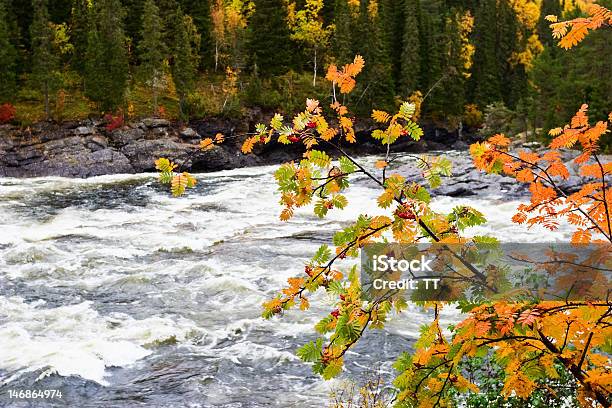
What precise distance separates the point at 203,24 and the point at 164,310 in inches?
1917

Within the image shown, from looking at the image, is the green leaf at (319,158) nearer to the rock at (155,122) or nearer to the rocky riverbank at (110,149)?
the rocky riverbank at (110,149)

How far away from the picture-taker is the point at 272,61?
179ft

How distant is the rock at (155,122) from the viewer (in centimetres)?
4016

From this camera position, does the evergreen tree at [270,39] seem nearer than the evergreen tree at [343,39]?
No

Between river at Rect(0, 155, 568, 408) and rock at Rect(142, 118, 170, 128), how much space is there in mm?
19159

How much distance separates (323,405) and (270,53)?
4954 cm

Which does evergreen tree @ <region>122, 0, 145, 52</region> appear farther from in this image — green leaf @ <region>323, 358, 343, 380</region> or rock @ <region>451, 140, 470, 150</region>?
green leaf @ <region>323, 358, 343, 380</region>

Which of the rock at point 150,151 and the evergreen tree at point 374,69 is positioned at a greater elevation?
the evergreen tree at point 374,69

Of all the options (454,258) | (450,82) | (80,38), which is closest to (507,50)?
(450,82)

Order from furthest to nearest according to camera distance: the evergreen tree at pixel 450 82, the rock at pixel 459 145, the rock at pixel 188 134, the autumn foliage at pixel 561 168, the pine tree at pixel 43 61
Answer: the evergreen tree at pixel 450 82
the rock at pixel 459 145
the rock at pixel 188 134
the pine tree at pixel 43 61
the autumn foliage at pixel 561 168

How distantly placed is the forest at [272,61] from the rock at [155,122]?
1.30 m

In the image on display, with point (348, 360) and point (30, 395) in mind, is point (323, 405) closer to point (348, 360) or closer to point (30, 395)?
point (348, 360)

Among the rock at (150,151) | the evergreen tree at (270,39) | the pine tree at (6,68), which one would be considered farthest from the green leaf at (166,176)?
the evergreen tree at (270,39)

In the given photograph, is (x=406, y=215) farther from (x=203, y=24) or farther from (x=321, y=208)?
(x=203, y=24)
